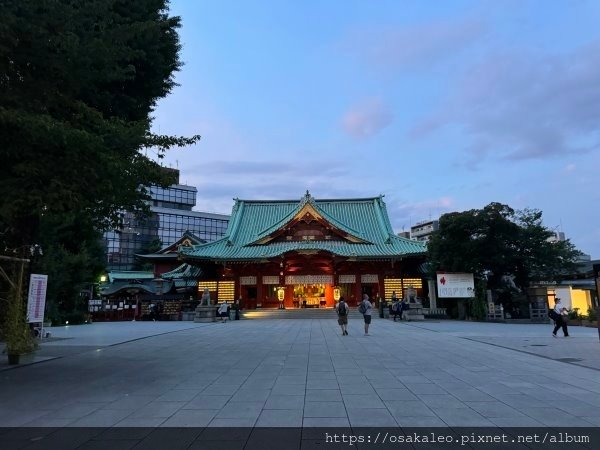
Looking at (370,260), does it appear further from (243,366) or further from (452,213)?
(243,366)

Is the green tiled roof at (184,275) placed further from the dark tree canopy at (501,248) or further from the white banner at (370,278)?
the dark tree canopy at (501,248)

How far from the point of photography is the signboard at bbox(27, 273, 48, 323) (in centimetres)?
1216

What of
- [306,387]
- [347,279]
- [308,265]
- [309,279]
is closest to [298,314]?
[309,279]

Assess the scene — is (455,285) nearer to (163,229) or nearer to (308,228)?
(308,228)

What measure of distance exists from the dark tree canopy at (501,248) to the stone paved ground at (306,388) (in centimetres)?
1625

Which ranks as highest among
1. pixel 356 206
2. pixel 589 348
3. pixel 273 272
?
pixel 356 206

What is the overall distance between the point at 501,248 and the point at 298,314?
1508cm

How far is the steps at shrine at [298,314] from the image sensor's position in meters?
32.6

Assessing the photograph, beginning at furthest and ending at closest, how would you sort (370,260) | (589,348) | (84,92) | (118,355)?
(370,260), (589,348), (118,355), (84,92)

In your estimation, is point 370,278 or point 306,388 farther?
point 370,278

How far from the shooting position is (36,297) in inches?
493

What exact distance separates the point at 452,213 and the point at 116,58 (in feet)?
86.8

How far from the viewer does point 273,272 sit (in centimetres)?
3750

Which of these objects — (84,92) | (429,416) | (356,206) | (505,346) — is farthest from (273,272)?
(429,416)
